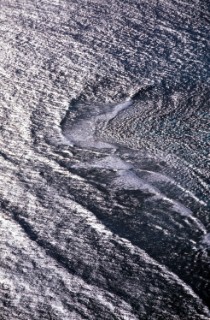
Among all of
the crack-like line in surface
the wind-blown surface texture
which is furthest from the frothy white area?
the crack-like line in surface

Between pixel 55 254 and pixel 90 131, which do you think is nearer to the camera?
pixel 55 254

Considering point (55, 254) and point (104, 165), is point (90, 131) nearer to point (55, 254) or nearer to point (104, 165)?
point (104, 165)

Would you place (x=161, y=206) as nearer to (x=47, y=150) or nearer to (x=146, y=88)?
(x=47, y=150)

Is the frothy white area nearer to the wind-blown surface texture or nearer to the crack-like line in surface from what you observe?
the wind-blown surface texture

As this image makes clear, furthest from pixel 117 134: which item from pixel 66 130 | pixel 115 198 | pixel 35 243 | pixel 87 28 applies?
pixel 87 28

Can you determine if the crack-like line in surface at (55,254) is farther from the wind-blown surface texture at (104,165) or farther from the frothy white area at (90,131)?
the frothy white area at (90,131)

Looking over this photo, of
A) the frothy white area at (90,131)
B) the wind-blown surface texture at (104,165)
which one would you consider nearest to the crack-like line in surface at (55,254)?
the wind-blown surface texture at (104,165)

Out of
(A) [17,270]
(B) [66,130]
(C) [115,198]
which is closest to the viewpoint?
(A) [17,270]

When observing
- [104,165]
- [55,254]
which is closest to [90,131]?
[104,165]
